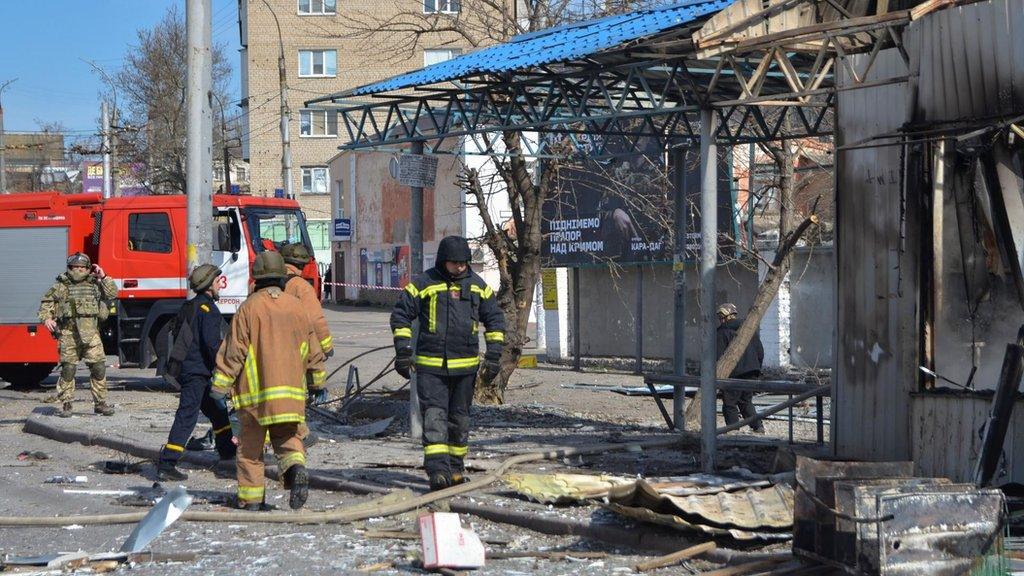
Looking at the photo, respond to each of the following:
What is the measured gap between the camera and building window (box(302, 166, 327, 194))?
6031 centimetres

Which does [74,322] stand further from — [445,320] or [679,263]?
[445,320]

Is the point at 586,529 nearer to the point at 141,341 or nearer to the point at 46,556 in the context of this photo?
the point at 46,556

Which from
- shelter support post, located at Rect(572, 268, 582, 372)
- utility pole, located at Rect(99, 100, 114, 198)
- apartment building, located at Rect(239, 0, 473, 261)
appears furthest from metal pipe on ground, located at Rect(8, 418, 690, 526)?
apartment building, located at Rect(239, 0, 473, 261)

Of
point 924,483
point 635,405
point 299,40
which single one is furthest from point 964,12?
point 299,40

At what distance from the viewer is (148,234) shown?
19.3m

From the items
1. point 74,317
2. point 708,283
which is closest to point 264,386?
point 708,283

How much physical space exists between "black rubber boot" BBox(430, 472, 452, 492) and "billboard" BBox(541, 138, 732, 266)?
34.7 feet

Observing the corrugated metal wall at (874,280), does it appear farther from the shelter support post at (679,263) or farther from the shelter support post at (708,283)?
the shelter support post at (679,263)

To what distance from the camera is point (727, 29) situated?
870 centimetres

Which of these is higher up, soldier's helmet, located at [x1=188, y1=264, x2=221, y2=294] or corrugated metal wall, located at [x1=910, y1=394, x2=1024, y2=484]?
soldier's helmet, located at [x1=188, y1=264, x2=221, y2=294]

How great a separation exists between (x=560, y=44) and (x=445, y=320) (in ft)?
9.39

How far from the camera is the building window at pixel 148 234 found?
19297 millimetres

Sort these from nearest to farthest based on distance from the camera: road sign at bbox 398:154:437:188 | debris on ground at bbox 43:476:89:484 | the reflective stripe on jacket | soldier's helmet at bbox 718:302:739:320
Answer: the reflective stripe on jacket < debris on ground at bbox 43:476:89:484 < road sign at bbox 398:154:437:188 < soldier's helmet at bbox 718:302:739:320

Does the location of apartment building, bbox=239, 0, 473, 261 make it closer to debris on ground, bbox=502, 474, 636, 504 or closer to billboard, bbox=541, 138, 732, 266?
billboard, bbox=541, 138, 732, 266
